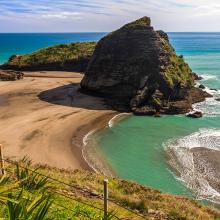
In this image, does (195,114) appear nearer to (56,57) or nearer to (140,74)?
(140,74)

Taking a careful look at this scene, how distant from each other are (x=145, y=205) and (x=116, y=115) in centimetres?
3034

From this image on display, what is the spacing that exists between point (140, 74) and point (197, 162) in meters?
24.1

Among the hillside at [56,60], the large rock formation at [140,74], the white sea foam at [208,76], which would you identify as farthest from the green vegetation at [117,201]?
the white sea foam at [208,76]

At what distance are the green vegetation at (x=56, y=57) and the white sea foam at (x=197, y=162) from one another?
47678 mm

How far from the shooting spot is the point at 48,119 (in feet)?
141

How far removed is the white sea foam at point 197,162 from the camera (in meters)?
26.4

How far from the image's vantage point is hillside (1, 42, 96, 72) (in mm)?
81938

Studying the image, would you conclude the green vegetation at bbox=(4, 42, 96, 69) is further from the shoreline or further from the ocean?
the ocean

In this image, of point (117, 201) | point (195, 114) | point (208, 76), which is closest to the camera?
point (117, 201)

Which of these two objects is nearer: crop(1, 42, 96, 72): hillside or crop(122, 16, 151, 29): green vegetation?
crop(122, 16, 151, 29): green vegetation

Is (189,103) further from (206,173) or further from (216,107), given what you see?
(206,173)

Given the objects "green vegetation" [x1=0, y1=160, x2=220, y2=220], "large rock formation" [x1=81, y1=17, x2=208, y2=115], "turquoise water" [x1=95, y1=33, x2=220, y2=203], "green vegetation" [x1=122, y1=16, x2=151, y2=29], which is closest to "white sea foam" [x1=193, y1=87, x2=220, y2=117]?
"turquoise water" [x1=95, y1=33, x2=220, y2=203]

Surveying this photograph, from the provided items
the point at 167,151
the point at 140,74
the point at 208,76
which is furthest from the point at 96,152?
the point at 208,76

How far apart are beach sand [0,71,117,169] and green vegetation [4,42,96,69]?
50.5 feet
